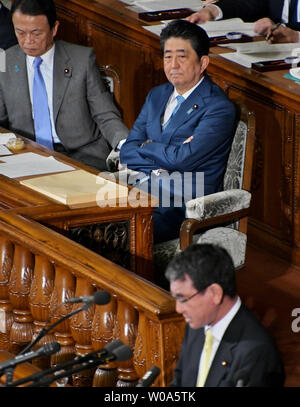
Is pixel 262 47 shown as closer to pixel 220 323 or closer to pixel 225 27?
pixel 225 27

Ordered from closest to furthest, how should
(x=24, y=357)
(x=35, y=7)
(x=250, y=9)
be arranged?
(x=24, y=357)
(x=35, y=7)
(x=250, y=9)

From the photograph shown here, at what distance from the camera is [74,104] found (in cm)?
495

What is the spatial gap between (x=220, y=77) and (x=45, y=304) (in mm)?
2390

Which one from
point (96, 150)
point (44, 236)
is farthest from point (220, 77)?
point (44, 236)

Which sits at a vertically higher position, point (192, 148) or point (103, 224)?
point (192, 148)

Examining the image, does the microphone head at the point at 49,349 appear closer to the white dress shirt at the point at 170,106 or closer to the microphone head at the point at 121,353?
the microphone head at the point at 121,353

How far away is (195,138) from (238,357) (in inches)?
71.7

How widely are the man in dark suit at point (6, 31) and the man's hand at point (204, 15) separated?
3.70 feet

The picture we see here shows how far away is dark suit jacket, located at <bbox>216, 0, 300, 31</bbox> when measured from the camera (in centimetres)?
595

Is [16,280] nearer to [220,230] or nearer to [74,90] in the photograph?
[220,230]

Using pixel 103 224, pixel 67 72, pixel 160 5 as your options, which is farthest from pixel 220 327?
pixel 160 5

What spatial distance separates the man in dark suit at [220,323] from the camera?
2490 millimetres

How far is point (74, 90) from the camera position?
4.94 meters

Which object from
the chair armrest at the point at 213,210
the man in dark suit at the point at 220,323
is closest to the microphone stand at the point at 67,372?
the man in dark suit at the point at 220,323
